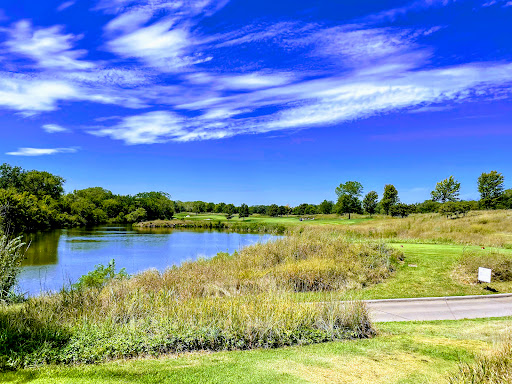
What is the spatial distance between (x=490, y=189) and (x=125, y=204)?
91837mm

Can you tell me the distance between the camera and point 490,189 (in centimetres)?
5369

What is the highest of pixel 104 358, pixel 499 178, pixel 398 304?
pixel 499 178

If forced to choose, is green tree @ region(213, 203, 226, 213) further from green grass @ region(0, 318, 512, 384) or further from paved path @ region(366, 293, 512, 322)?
green grass @ region(0, 318, 512, 384)

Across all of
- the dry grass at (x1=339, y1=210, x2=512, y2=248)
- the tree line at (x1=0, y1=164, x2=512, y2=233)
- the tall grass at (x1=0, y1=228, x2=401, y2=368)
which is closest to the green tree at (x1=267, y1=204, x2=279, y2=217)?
the tree line at (x1=0, y1=164, x2=512, y2=233)

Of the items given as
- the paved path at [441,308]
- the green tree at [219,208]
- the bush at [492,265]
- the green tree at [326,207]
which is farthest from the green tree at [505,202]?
the green tree at [219,208]

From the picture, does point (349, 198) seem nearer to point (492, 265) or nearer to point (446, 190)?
point (446, 190)

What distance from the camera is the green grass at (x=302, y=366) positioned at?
518cm

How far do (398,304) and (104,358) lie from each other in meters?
9.36

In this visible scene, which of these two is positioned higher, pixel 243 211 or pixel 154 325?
pixel 243 211

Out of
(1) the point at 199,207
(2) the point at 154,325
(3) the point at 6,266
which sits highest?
(1) the point at 199,207

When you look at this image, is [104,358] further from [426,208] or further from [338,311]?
[426,208]

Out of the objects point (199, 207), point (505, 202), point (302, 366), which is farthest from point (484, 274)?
point (199, 207)

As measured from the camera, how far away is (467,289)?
13523 millimetres

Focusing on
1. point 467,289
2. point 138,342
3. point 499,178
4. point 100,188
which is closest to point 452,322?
point 467,289
